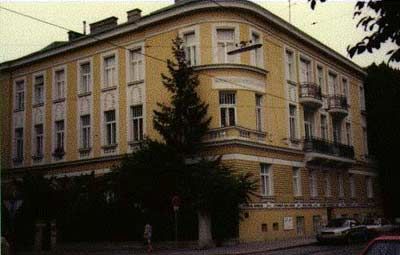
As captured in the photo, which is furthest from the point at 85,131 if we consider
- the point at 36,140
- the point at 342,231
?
the point at 342,231

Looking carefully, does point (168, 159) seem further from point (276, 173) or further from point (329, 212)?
point (329, 212)

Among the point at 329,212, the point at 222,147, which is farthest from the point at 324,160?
the point at 222,147

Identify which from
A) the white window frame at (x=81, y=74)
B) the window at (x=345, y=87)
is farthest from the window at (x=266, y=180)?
Answer: the window at (x=345, y=87)

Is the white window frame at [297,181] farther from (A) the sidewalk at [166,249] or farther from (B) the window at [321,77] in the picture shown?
(B) the window at [321,77]

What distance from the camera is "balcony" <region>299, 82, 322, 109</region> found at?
127ft

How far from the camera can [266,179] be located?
3431 cm

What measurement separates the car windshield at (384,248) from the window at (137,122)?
27970 mm

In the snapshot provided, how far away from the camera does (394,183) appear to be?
49.1 metres

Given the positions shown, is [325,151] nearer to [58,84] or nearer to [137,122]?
[137,122]

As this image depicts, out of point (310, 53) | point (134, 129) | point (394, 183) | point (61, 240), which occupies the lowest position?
point (61, 240)

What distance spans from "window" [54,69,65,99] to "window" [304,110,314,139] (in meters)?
17.7

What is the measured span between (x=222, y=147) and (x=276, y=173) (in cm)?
499

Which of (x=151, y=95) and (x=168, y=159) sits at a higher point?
(x=151, y=95)

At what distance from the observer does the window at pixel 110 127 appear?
3788cm
